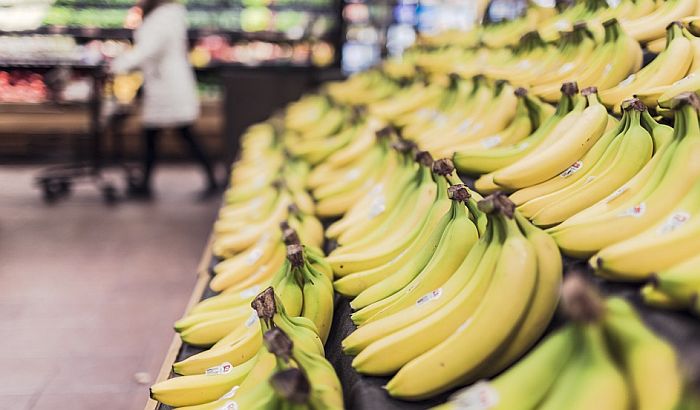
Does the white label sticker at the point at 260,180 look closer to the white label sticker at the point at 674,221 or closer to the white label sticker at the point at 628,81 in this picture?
the white label sticker at the point at 628,81

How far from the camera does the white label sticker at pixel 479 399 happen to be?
0.92 metres

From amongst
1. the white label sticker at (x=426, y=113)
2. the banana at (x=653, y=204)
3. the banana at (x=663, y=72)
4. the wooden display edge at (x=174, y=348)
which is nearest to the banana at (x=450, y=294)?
the banana at (x=653, y=204)

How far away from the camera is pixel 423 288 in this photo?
1.40 m

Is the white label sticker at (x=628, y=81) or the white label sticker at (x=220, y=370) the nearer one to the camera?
the white label sticker at (x=220, y=370)

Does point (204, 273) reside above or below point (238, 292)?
below

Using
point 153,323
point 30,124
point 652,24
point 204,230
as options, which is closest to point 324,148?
point 153,323

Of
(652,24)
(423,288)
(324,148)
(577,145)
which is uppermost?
(652,24)

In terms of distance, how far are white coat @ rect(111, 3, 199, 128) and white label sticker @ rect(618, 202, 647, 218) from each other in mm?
4834

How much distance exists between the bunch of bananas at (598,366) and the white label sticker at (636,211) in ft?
1.16

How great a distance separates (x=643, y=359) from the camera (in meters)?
0.84

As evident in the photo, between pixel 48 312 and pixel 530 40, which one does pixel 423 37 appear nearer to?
pixel 530 40

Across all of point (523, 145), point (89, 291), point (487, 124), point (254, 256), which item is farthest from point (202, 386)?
point (89, 291)

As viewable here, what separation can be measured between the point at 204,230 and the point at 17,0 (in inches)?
143

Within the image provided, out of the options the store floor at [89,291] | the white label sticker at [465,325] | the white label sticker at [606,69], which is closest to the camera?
the white label sticker at [465,325]
